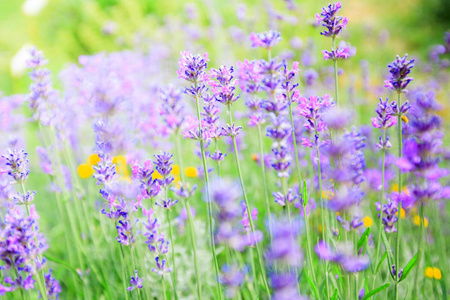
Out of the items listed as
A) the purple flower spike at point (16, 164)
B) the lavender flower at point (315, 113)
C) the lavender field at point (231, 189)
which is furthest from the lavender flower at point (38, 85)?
the lavender flower at point (315, 113)

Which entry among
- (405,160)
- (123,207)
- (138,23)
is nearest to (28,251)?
(123,207)

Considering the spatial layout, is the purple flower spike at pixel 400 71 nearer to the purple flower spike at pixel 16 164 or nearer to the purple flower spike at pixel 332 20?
the purple flower spike at pixel 332 20

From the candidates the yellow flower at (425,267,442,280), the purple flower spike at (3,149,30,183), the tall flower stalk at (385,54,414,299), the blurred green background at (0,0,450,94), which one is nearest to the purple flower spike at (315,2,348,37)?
the tall flower stalk at (385,54,414,299)

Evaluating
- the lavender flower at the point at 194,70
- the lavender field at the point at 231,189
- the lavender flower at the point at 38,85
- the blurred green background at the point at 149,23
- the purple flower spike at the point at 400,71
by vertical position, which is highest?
the blurred green background at the point at 149,23

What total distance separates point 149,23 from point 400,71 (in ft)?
25.3

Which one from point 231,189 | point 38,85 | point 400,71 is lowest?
point 231,189

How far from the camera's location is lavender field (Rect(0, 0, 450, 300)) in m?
1.28

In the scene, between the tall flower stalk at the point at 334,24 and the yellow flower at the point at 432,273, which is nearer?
the tall flower stalk at the point at 334,24

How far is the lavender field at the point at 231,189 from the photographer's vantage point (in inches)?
50.5

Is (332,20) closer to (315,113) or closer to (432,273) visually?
(315,113)

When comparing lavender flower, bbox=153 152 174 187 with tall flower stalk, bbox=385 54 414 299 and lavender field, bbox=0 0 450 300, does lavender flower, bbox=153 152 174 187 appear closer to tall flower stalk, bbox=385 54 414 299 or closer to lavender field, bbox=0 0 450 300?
lavender field, bbox=0 0 450 300

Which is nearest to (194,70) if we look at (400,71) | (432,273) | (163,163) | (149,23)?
(163,163)

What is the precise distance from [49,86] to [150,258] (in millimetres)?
1175

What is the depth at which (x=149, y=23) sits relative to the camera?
843cm
